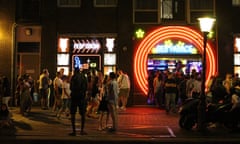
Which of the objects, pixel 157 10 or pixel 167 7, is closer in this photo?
pixel 157 10

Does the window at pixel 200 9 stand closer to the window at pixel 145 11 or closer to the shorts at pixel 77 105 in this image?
the window at pixel 145 11

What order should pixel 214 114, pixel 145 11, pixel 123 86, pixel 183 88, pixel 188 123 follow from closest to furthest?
pixel 214 114
pixel 188 123
pixel 183 88
pixel 123 86
pixel 145 11

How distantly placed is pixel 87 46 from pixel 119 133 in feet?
33.9

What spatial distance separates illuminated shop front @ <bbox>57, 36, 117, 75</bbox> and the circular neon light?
1445mm

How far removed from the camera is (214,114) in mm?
14062

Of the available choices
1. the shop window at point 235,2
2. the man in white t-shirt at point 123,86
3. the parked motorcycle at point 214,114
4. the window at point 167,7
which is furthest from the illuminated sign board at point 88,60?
→ the parked motorcycle at point 214,114

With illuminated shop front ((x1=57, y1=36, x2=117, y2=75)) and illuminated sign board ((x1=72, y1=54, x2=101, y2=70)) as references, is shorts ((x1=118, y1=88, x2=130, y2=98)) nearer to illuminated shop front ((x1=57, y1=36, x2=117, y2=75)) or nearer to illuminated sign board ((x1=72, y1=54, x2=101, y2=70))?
illuminated shop front ((x1=57, y1=36, x2=117, y2=75))

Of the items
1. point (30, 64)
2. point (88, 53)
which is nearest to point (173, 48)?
point (88, 53)

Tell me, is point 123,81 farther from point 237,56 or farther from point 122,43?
point 237,56

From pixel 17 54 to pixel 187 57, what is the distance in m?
9.28

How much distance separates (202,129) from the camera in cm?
1376

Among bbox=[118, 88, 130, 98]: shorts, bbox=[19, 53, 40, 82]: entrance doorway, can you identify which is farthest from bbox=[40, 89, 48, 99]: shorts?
bbox=[118, 88, 130, 98]: shorts

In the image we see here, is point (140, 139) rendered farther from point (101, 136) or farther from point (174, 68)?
point (174, 68)

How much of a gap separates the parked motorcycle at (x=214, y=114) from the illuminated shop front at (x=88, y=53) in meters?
9.39
